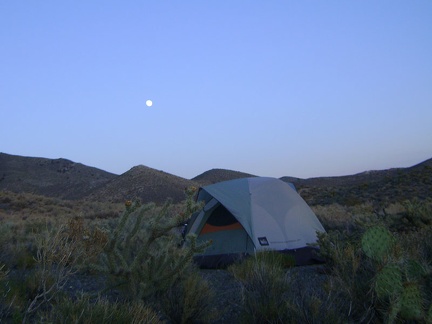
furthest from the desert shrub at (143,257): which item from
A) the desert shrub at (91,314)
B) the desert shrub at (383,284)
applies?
the desert shrub at (383,284)

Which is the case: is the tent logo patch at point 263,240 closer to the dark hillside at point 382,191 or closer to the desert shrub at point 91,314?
the desert shrub at point 91,314

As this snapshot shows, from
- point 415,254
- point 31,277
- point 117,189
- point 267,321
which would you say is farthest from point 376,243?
point 117,189

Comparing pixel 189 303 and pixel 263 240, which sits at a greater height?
pixel 263 240

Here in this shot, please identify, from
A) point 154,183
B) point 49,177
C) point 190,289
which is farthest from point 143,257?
point 49,177

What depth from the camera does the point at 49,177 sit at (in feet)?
223

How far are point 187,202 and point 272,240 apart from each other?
18.8 ft

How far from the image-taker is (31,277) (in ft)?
23.6

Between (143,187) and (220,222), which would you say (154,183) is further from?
(220,222)

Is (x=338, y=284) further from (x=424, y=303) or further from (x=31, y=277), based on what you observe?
(x=31, y=277)

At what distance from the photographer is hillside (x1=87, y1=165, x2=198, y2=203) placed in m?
49.8

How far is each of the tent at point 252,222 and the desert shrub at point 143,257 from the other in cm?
443

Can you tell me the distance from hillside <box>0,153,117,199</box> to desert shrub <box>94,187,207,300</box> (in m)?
52.7

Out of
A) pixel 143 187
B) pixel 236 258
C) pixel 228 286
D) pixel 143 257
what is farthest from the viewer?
pixel 143 187

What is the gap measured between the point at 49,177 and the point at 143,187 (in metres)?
21.4
